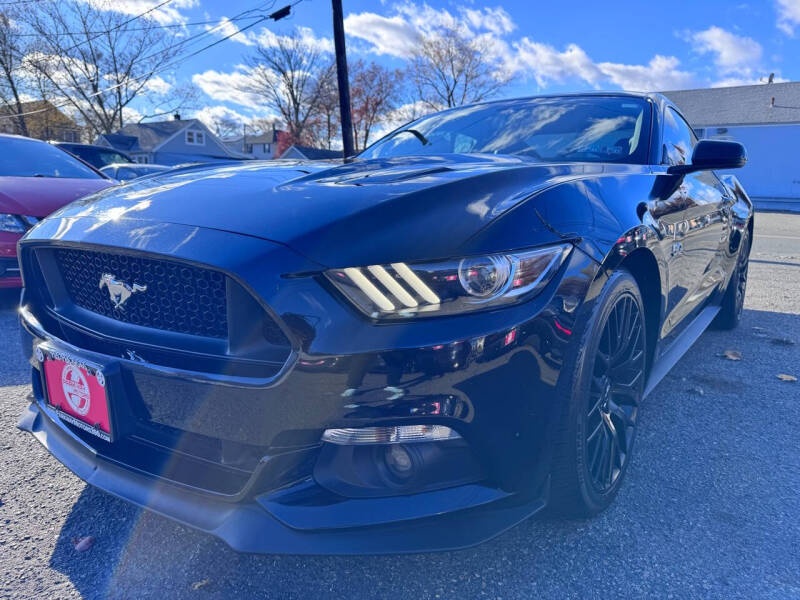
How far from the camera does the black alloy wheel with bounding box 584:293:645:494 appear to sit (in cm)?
176

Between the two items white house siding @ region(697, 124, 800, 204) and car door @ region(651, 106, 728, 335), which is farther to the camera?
white house siding @ region(697, 124, 800, 204)

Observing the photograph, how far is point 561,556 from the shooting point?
1.68 m

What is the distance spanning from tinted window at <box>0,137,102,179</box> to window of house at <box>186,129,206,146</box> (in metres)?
45.0

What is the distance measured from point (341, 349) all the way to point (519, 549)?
0.93m

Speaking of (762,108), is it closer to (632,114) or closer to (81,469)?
(632,114)

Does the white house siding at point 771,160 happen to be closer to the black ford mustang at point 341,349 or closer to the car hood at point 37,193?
the car hood at point 37,193

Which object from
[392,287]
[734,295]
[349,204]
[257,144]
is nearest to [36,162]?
[349,204]

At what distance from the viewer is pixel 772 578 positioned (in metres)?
1.60

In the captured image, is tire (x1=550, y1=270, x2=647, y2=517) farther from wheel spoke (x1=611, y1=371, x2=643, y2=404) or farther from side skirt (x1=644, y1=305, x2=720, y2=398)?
side skirt (x1=644, y1=305, x2=720, y2=398)

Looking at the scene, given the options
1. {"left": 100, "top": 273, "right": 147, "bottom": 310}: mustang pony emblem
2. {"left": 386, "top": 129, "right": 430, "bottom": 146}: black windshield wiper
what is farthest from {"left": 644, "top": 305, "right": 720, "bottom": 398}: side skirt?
{"left": 100, "top": 273, "right": 147, "bottom": 310}: mustang pony emblem

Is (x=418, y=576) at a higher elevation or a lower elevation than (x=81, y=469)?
lower

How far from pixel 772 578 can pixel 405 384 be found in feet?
4.10

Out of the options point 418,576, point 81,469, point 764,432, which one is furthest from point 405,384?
point 764,432

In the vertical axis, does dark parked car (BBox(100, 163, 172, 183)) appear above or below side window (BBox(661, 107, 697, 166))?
below
